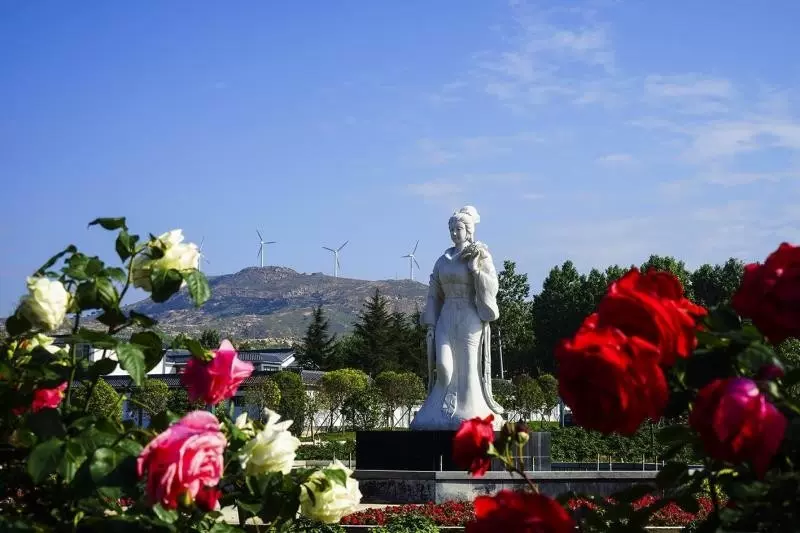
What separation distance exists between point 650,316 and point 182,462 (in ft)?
2.67

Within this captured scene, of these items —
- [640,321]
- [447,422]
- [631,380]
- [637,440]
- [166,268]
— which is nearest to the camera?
[631,380]

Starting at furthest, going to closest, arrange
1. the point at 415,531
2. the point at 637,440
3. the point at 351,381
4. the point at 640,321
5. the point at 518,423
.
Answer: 1. the point at 351,381
2. the point at 637,440
3. the point at 415,531
4. the point at 518,423
5. the point at 640,321

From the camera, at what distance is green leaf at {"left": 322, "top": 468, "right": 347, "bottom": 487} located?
99.0 inches

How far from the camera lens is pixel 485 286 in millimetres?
14672

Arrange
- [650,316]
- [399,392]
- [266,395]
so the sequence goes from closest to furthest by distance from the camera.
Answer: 1. [650,316]
2. [266,395]
3. [399,392]

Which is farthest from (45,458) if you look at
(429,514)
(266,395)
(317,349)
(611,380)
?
(317,349)

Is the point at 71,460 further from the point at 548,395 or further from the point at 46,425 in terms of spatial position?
the point at 548,395

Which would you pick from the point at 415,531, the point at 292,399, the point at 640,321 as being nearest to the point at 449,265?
the point at 415,531

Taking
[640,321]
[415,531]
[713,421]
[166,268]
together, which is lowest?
[415,531]

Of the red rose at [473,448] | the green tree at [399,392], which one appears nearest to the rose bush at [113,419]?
the red rose at [473,448]

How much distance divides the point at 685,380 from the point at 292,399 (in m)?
33.4

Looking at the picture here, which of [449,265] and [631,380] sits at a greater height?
[449,265]

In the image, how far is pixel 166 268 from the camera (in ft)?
8.27

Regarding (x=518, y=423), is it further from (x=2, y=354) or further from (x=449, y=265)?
(x=449, y=265)
